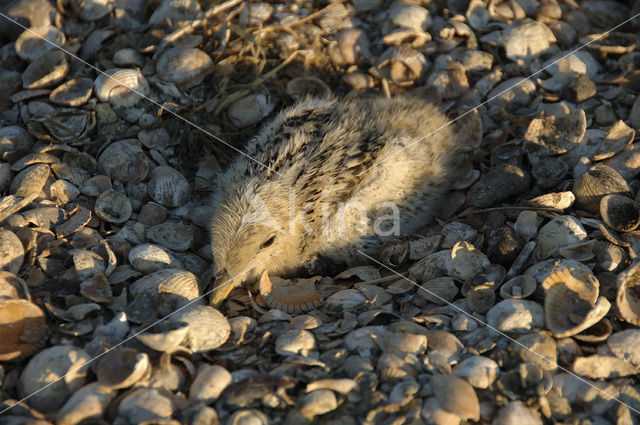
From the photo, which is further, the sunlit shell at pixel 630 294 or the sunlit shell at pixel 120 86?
the sunlit shell at pixel 120 86

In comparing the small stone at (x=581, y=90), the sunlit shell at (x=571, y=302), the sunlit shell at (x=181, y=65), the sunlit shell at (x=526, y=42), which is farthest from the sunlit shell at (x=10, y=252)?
the small stone at (x=581, y=90)

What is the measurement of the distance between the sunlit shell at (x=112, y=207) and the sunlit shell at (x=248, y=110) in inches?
41.1

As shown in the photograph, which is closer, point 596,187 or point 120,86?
point 596,187

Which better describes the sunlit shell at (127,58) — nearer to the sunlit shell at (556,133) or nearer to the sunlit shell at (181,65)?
the sunlit shell at (181,65)

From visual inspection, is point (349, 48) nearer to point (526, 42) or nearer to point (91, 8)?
point (526, 42)

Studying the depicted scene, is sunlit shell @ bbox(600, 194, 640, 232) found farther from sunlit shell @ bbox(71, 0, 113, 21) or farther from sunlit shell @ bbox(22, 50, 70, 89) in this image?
sunlit shell @ bbox(71, 0, 113, 21)

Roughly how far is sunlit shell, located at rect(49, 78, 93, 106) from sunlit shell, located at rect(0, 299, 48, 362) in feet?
5.61

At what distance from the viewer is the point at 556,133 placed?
355cm

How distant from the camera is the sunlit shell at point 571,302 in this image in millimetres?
2469

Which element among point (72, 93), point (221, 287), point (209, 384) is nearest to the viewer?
point (209, 384)

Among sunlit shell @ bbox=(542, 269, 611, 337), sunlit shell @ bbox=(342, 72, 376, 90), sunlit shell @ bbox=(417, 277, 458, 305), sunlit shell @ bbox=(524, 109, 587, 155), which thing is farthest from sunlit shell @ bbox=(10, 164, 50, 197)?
sunlit shell @ bbox=(524, 109, 587, 155)

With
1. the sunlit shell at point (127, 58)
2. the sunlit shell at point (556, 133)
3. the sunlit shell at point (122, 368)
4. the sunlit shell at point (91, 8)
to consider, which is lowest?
the sunlit shell at point (556, 133)

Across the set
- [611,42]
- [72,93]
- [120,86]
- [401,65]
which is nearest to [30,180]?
[72,93]

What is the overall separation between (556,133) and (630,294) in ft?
Answer: 4.32
